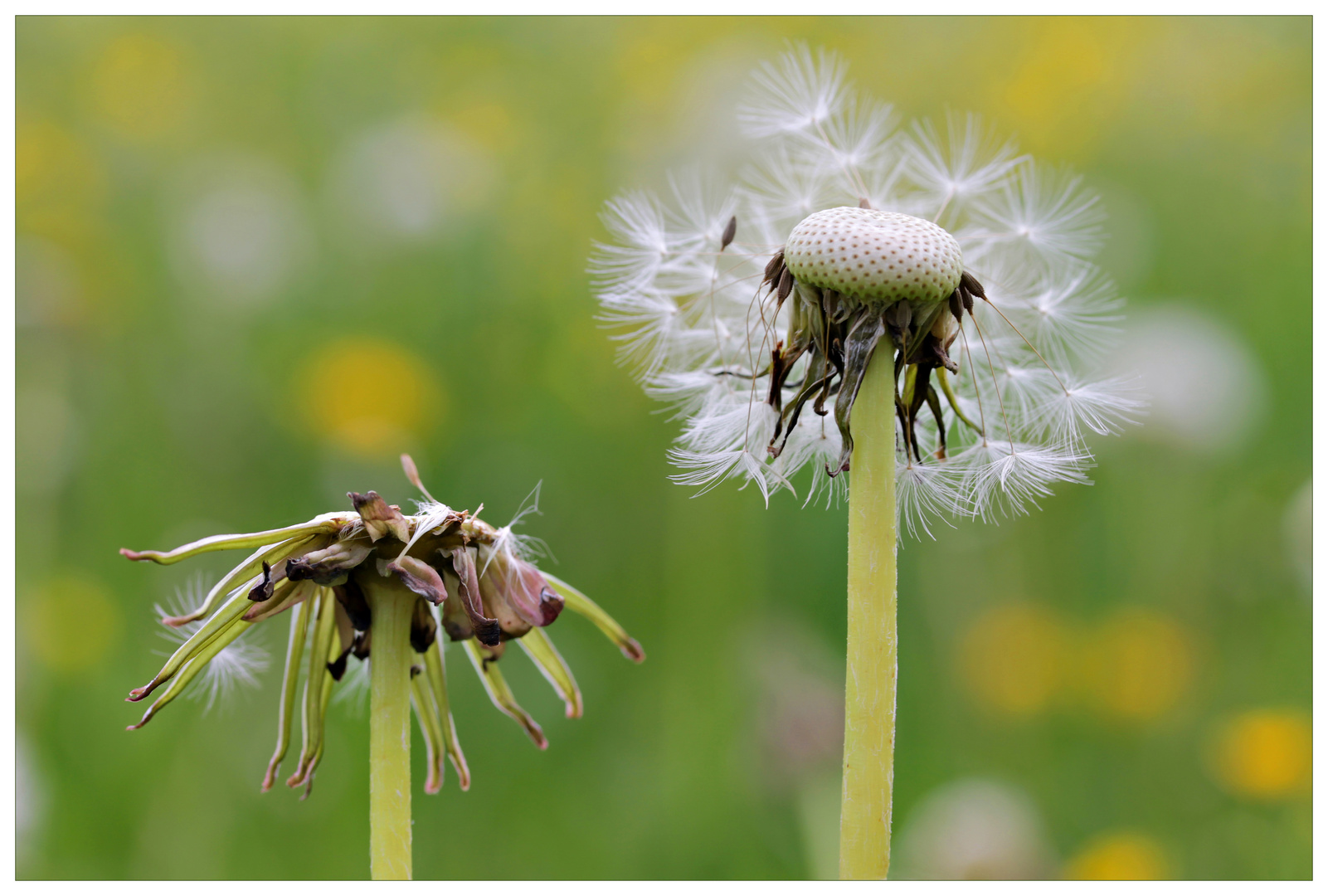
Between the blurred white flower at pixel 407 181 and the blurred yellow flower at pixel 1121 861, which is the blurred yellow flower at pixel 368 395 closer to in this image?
the blurred white flower at pixel 407 181

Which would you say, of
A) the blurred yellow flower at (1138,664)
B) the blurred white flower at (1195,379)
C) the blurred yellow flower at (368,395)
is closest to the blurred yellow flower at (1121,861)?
the blurred yellow flower at (1138,664)

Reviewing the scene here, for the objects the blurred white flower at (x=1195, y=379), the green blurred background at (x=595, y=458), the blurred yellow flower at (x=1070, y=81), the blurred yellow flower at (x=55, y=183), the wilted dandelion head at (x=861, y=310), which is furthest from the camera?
the blurred yellow flower at (x=1070, y=81)

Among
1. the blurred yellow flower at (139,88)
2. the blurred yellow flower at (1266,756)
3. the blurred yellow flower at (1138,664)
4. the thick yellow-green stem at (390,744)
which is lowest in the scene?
the blurred yellow flower at (1266,756)

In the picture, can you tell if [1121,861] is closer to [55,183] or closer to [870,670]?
[870,670]

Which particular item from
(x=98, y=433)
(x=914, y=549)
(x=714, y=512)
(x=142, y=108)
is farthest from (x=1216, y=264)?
(x=142, y=108)

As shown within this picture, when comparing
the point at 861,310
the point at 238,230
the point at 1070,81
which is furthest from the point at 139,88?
the point at 861,310

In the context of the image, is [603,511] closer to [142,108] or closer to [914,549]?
[914,549]
